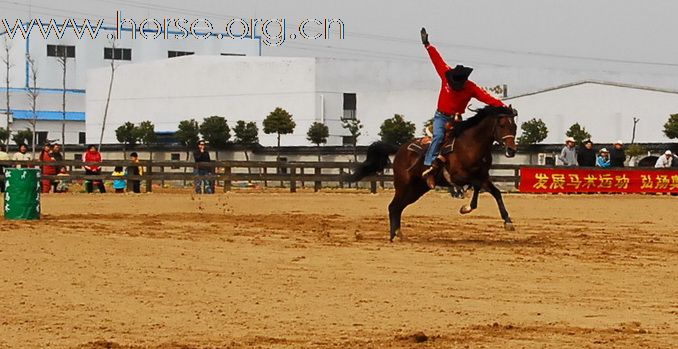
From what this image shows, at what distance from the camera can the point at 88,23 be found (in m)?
93.6

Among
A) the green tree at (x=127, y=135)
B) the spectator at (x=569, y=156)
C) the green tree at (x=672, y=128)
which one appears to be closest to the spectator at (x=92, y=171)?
the spectator at (x=569, y=156)

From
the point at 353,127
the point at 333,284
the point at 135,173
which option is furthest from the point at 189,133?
the point at 333,284

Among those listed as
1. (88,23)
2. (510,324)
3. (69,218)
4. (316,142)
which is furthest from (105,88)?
(510,324)

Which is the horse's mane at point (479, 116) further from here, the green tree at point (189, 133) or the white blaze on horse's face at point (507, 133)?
the green tree at point (189, 133)

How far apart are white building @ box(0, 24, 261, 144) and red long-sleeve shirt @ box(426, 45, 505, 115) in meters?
75.9

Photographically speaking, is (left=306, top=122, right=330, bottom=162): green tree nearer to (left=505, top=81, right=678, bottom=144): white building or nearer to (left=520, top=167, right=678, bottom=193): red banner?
(left=505, top=81, right=678, bottom=144): white building

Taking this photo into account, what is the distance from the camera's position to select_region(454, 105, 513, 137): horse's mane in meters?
16.5

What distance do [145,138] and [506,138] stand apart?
5999 centimetres

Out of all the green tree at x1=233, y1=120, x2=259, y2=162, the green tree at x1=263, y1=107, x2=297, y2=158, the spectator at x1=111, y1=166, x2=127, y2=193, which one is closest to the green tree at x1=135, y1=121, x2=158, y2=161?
the green tree at x1=233, y1=120, x2=259, y2=162

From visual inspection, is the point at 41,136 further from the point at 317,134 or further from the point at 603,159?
the point at 603,159

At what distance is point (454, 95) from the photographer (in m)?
16.7

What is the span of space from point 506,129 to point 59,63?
83401 millimetres

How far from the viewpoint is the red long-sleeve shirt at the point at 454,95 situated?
53.9 feet

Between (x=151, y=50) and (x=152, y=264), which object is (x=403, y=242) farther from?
(x=151, y=50)
